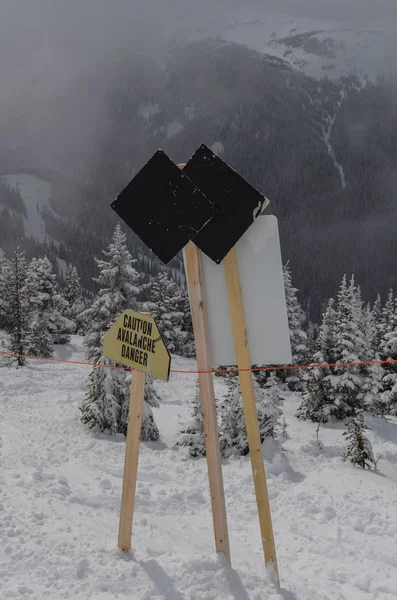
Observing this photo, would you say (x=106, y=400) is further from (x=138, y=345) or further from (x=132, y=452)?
(x=138, y=345)

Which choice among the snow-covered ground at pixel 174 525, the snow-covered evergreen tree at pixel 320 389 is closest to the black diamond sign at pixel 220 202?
the snow-covered ground at pixel 174 525

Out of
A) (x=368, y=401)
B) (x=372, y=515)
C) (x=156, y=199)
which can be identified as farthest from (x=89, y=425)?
(x=368, y=401)

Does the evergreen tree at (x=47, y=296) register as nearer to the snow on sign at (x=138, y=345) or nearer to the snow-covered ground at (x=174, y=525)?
the snow-covered ground at (x=174, y=525)

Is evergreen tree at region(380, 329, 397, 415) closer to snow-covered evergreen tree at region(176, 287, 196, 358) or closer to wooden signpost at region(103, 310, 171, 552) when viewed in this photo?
wooden signpost at region(103, 310, 171, 552)

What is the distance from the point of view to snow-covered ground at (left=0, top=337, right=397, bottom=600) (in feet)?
12.3

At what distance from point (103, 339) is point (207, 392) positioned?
42.0ft

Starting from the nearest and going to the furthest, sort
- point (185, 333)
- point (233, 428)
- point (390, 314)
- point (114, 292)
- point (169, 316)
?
1. point (233, 428)
2. point (114, 292)
3. point (390, 314)
4. point (169, 316)
5. point (185, 333)

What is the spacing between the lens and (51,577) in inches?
143

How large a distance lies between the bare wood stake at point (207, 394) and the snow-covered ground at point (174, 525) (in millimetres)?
396

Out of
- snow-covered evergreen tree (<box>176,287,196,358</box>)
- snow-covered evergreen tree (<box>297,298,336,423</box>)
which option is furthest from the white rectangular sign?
snow-covered evergreen tree (<box>176,287,196,358</box>)

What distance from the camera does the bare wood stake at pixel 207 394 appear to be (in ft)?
13.4

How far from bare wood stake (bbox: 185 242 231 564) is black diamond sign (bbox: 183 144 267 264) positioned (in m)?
0.24

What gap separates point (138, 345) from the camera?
14.1 feet

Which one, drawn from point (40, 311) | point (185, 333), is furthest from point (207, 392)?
point (185, 333)
